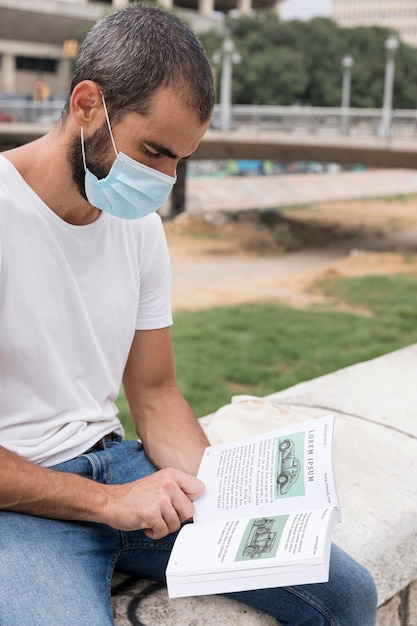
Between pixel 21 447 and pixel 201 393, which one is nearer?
pixel 21 447

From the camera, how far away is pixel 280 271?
63.3 feet

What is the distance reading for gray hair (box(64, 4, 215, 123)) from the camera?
2008 millimetres

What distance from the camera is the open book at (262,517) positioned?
1741mm

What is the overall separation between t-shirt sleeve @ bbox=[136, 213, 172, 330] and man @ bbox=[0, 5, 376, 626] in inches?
3.4

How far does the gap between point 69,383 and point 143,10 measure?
3.46 ft

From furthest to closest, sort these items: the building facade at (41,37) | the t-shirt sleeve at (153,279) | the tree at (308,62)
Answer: the building facade at (41,37) < the tree at (308,62) < the t-shirt sleeve at (153,279)

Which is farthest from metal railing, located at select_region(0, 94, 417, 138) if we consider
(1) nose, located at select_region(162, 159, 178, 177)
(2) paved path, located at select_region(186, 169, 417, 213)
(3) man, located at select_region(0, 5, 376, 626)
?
(3) man, located at select_region(0, 5, 376, 626)

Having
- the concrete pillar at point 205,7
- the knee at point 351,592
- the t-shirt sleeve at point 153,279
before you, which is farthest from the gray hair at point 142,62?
the concrete pillar at point 205,7

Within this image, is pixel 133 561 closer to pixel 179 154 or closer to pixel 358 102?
pixel 179 154

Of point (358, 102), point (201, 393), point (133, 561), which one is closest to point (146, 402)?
point (133, 561)

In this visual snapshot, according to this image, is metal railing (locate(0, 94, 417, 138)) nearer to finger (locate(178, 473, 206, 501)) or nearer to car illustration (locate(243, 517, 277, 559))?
finger (locate(178, 473, 206, 501))

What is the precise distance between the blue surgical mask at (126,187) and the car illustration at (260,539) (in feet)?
3.10

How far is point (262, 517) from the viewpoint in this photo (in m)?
1.95

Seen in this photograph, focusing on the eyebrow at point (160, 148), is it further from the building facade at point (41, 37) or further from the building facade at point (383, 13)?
the building facade at point (383, 13)
